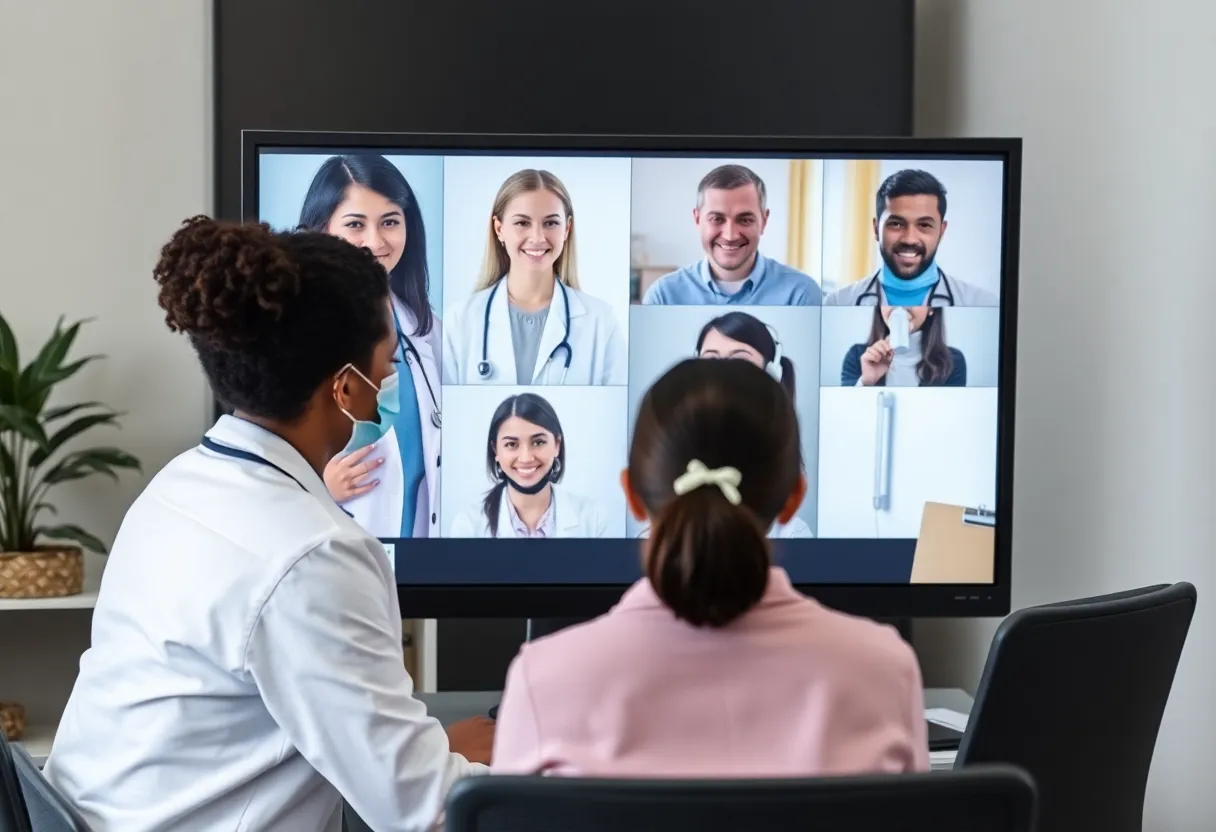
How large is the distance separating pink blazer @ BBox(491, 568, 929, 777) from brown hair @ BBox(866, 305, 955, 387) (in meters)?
1.26

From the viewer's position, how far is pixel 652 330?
228cm

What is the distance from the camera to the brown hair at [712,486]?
106 centimetres

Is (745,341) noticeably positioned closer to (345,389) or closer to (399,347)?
(399,347)

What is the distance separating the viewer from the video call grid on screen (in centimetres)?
226

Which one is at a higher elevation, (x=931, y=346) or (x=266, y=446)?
(x=931, y=346)

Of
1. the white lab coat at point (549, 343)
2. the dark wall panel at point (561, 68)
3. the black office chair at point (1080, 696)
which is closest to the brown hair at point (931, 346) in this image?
the white lab coat at point (549, 343)

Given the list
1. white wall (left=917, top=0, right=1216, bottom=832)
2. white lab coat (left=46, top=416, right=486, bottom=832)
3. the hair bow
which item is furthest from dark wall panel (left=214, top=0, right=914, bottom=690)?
the hair bow

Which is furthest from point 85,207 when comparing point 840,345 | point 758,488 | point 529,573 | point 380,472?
point 758,488

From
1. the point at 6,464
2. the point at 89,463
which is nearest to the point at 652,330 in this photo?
the point at 89,463

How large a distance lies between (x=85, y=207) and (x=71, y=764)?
203 cm

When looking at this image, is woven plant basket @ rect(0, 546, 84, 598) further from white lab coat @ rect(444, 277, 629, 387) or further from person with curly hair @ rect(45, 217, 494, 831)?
person with curly hair @ rect(45, 217, 494, 831)

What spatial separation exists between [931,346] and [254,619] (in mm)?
1361

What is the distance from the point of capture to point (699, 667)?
41.5 inches

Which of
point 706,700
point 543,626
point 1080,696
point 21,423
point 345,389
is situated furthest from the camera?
point 21,423
